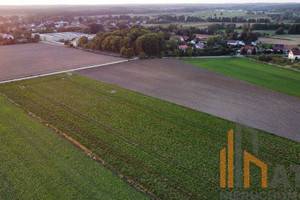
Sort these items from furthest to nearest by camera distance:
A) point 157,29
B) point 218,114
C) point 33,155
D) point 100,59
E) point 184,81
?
point 157,29, point 100,59, point 184,81, point 218,114, point 33,155

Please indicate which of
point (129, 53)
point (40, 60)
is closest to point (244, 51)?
point (129, 53)

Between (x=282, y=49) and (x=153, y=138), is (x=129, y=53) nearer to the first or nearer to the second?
(x=153, y=138)

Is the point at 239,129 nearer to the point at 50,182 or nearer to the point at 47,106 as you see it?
the point at 50,182

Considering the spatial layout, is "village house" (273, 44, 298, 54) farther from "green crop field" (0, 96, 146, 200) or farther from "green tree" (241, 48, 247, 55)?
"green crop field" (0, 96, 146, 200)

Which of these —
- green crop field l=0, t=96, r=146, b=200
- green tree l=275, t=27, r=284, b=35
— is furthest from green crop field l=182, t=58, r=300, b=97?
green tree l=275, t=27, r=284, b=35

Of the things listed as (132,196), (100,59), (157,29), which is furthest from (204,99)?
(157,29)
